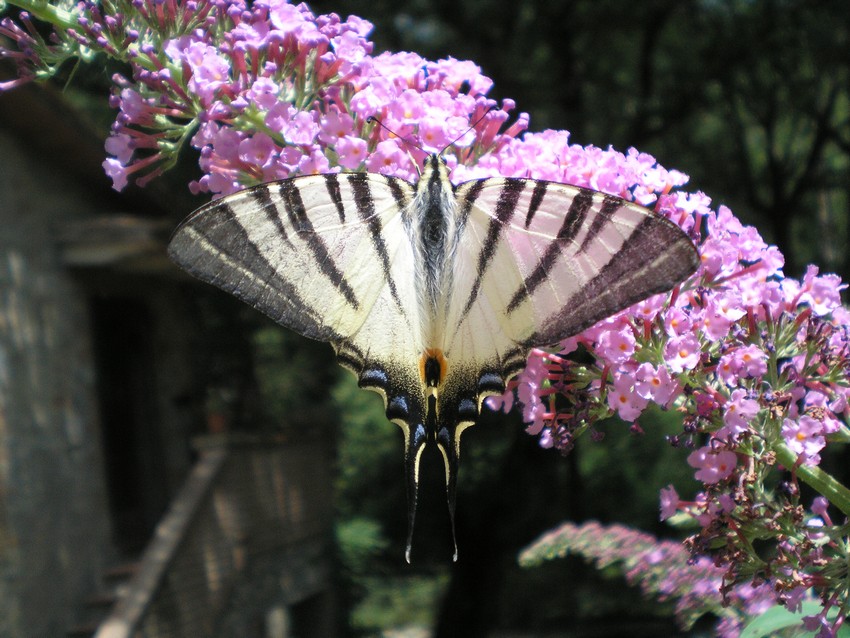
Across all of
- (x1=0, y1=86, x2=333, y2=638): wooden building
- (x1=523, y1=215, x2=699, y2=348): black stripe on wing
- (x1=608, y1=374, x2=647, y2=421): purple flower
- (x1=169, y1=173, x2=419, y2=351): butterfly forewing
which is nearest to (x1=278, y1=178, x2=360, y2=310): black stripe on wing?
(x1=169, y1=173, x2=419, y2=351): butterfly forewing

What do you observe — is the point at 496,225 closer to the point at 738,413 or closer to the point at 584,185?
the point at 584,185

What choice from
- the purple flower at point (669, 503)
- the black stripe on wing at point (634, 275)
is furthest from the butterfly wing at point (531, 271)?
the purple flower at point (669, 503)

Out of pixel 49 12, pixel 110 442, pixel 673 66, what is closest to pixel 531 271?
pixel 49 12

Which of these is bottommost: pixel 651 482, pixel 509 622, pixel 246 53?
pixel 509 622

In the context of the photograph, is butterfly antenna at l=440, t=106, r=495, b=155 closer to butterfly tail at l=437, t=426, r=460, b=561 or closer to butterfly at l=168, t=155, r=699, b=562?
butterfly at l=168, t=155, r=699, b=562

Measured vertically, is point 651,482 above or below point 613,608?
above

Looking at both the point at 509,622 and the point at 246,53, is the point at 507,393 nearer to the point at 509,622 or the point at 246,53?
the point at 246,53

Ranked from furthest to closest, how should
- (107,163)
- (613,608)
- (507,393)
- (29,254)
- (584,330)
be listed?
(613,608) < (29,254) < (107,163) < (507,393) < (584,330)

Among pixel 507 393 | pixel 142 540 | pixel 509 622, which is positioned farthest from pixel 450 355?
pixel 509 622
